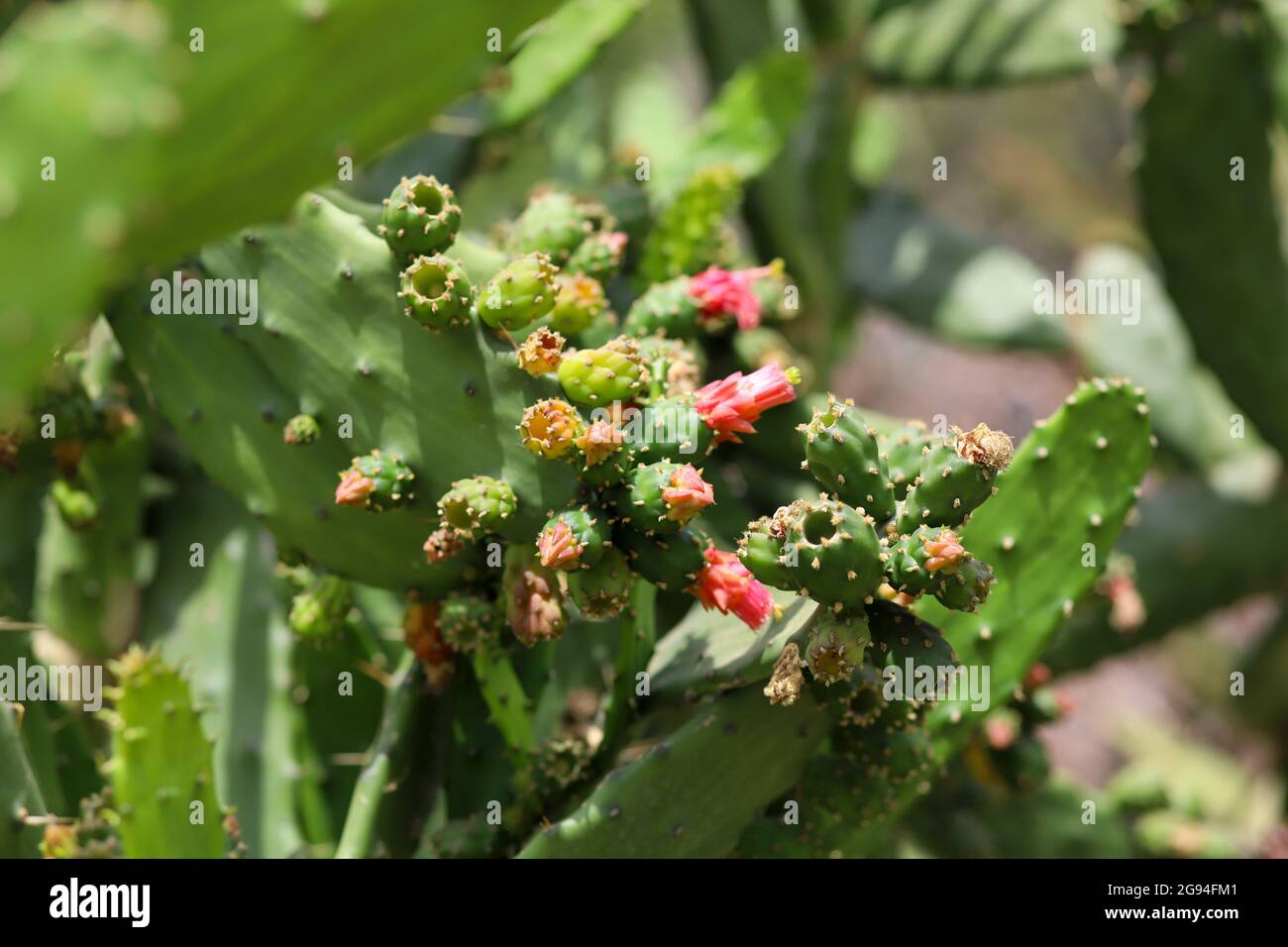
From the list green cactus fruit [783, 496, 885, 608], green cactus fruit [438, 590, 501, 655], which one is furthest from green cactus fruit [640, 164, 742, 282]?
green cactus fruit [783, 496, 885, 608]

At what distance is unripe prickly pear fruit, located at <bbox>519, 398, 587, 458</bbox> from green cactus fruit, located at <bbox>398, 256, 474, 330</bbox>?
0.15m

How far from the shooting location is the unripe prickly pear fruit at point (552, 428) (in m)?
1.45

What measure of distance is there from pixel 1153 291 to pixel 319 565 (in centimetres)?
268

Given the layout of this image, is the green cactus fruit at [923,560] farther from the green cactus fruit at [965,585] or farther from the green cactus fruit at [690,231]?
the green cactus fruit at [690,231]

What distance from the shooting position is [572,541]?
141cm

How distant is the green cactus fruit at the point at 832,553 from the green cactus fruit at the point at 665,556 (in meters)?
0.14

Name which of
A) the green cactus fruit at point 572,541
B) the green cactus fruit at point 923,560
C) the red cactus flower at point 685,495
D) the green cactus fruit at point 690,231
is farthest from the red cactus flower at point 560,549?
the green cactus fruit at point 690,231

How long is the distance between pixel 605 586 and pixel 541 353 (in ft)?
0.93

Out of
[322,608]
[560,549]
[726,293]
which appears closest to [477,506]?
[560,549]

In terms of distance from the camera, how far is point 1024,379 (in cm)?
670

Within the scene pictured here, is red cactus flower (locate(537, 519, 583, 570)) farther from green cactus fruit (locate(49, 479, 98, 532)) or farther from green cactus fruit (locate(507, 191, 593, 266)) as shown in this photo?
green cactus fruit (locate(49, 479, 98, 532))

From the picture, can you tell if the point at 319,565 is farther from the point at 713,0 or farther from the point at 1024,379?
the point at 1024,379

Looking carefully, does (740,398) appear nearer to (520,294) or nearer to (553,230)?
(520,294)

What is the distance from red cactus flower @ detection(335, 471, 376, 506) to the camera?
1511 mm
